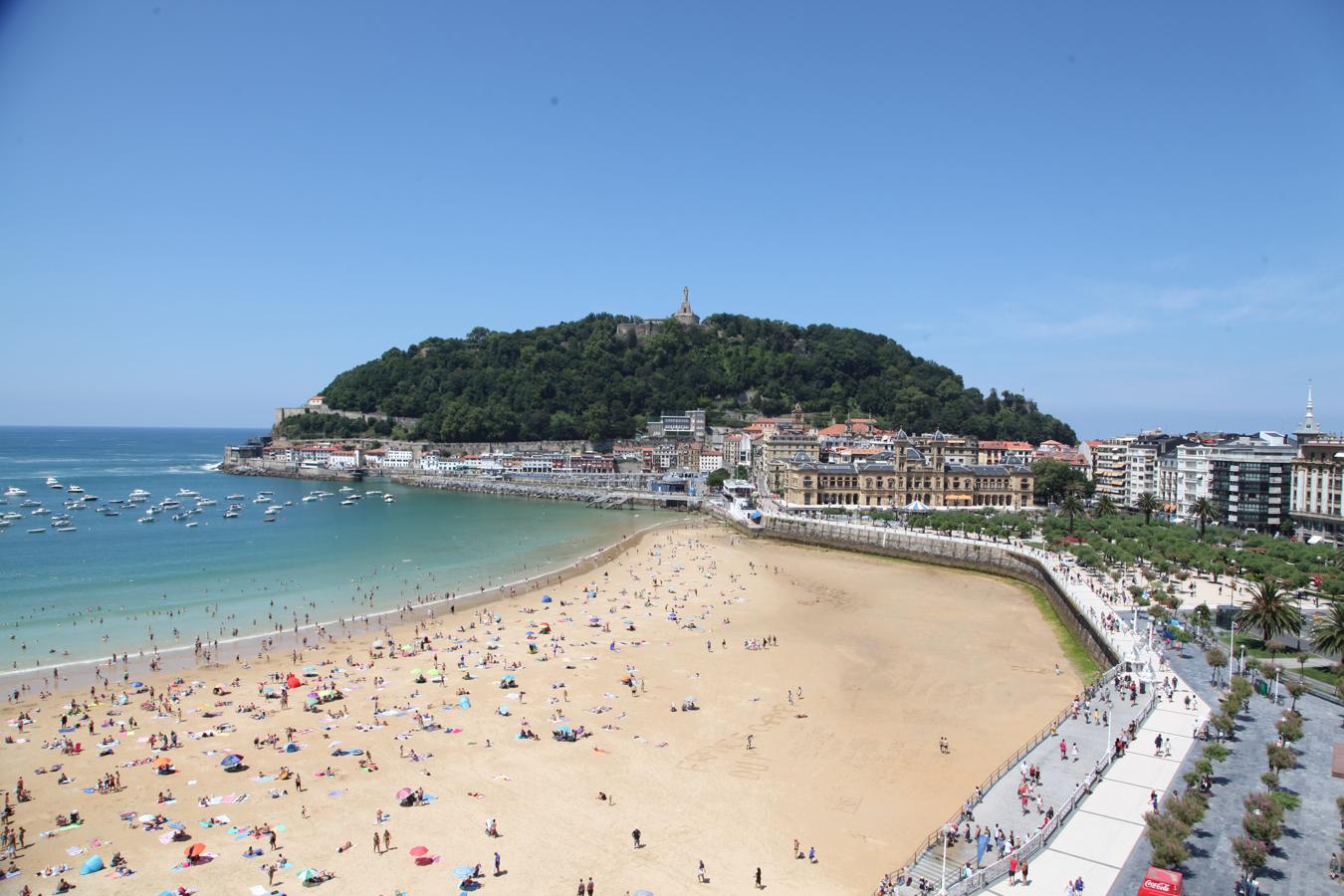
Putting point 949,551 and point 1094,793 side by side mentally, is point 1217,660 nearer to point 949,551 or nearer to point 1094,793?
point 1094,793

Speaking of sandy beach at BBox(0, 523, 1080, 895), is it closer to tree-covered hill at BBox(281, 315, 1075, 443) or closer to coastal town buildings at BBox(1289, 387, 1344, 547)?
coastal town buildings at BBox(1289, 387, 1344, 547)

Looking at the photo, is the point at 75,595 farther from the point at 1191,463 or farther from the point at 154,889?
the point at 1191,463

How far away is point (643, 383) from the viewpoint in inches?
4936

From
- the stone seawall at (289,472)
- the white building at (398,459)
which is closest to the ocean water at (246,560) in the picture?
the stone seawall at (289,472)

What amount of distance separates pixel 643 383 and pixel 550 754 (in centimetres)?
10626

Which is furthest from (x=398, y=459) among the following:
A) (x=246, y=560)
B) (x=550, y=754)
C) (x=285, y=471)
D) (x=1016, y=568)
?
(x=550, y=754)

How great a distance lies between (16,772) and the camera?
19.2m

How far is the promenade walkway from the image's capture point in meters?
13.8

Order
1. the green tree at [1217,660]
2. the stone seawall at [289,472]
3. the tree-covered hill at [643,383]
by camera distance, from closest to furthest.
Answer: the green tree at [1217,660]
the stone seawall at [289,472]
the tree-covered hill at [643,383]

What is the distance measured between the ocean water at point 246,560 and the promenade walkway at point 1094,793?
87.9 ft

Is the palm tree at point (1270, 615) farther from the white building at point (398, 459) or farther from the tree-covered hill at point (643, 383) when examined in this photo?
the white building at point (398, 459)

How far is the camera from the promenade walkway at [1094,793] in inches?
544

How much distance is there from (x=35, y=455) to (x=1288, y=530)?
7171 inches

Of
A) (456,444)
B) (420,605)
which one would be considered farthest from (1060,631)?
(456,444)
